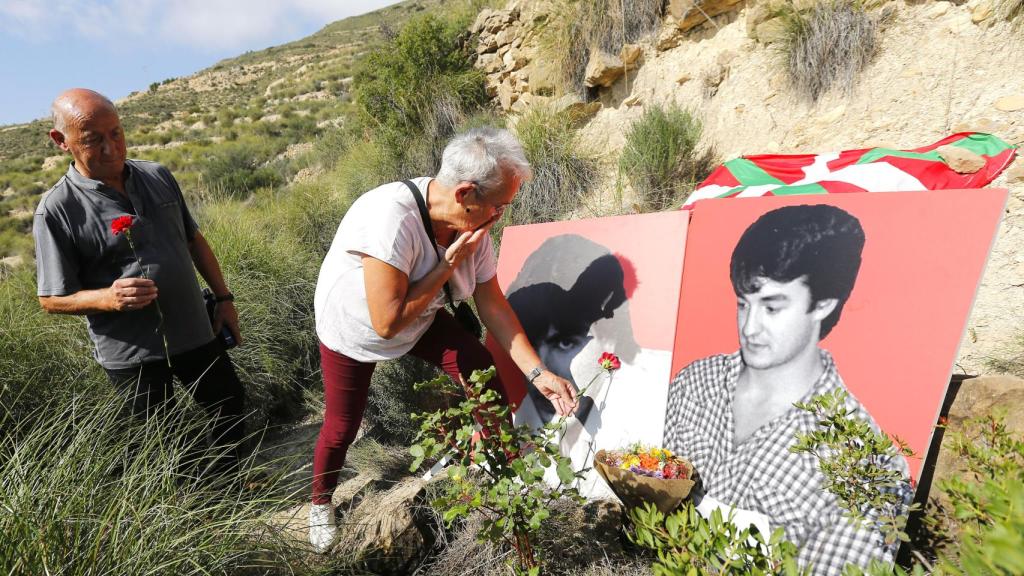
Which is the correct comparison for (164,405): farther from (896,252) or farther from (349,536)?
(896,252)

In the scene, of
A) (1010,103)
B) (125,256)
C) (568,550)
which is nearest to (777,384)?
(568,550)

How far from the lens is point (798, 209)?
5.54 ft

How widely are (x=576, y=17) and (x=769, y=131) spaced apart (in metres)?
2.70

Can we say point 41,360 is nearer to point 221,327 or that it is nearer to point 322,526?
point 221,327

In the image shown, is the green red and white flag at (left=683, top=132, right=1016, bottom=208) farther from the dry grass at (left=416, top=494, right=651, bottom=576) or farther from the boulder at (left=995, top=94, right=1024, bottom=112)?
the dry grass at (left=416, top=494, right=651, bottom=576)

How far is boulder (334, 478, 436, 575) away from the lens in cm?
155

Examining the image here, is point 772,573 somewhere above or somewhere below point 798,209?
below

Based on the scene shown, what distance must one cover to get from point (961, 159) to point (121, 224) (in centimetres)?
344

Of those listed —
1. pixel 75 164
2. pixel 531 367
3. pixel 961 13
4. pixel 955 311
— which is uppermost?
pixel 961 13

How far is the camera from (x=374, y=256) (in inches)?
57.4

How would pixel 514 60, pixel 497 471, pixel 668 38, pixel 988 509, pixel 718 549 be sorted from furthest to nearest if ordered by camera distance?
pixel 514 60
pixel 668 38
pixel 497 471
pixel 718 549
pixel 988 509

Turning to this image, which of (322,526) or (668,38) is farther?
(668,38)

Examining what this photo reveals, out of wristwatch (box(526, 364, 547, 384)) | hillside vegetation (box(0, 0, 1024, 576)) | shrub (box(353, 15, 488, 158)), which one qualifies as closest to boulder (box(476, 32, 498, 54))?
hillside vegetation (box(0, 0, 1024, 576))

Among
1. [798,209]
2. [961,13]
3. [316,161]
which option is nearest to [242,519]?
[798,209]
